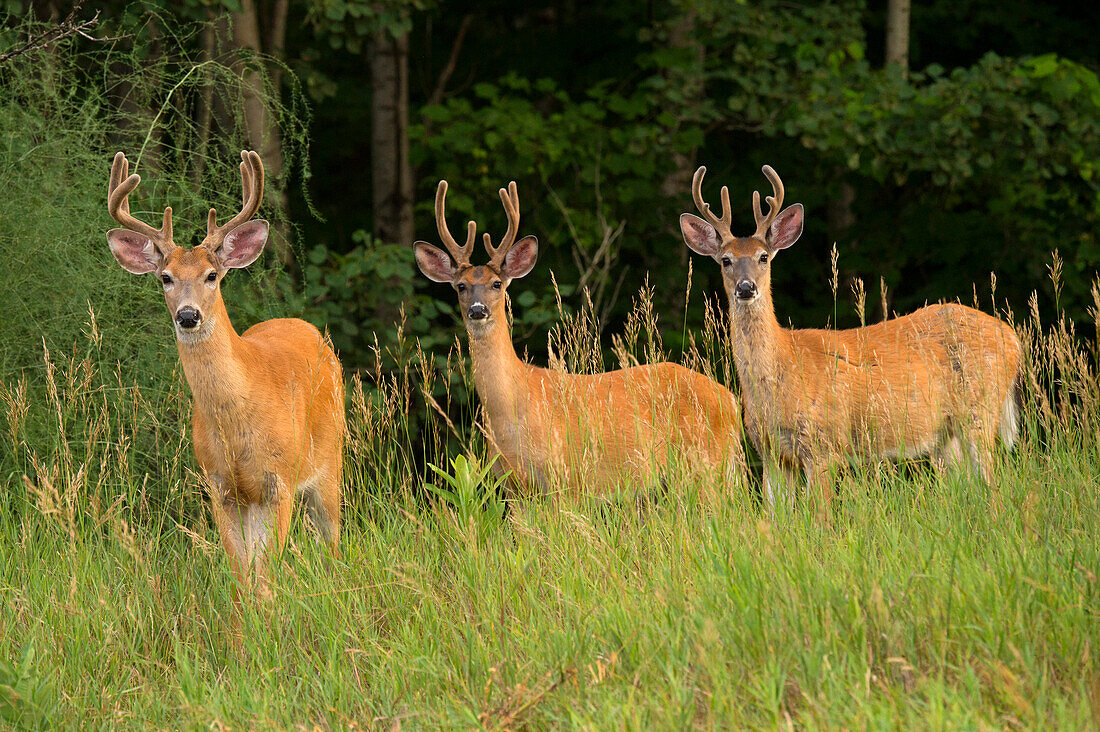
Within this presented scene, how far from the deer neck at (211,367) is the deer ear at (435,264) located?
1389 mm

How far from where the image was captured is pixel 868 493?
→ 155 inches

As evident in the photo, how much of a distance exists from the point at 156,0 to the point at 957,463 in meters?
5.11

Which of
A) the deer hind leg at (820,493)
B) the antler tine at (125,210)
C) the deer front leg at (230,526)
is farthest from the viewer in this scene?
the antler tine at (125,210)

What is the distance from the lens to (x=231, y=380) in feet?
15.2

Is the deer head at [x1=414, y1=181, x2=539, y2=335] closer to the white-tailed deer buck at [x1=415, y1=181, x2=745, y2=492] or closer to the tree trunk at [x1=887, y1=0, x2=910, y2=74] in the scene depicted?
the white-tailed deer buck at [x1=415, y1=181, x2=745, y2=492]

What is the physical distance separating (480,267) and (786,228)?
1.42m

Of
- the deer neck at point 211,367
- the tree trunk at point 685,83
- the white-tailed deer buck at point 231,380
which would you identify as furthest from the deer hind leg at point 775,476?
the tree trunk at point 685,83

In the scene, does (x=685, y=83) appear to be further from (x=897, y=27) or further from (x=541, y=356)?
(x=541, y=356)

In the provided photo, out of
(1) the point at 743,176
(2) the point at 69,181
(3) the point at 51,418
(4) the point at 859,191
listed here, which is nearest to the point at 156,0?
(2) the point at 69,181

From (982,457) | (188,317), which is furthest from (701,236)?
(188,317)

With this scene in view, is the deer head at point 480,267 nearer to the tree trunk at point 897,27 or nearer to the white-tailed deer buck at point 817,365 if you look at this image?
the white-tailed deer buck at point 817,365

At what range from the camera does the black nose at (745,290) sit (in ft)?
17.9

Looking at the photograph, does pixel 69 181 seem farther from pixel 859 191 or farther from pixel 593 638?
pixel 859 191

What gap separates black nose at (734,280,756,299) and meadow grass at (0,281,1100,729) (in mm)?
1350
